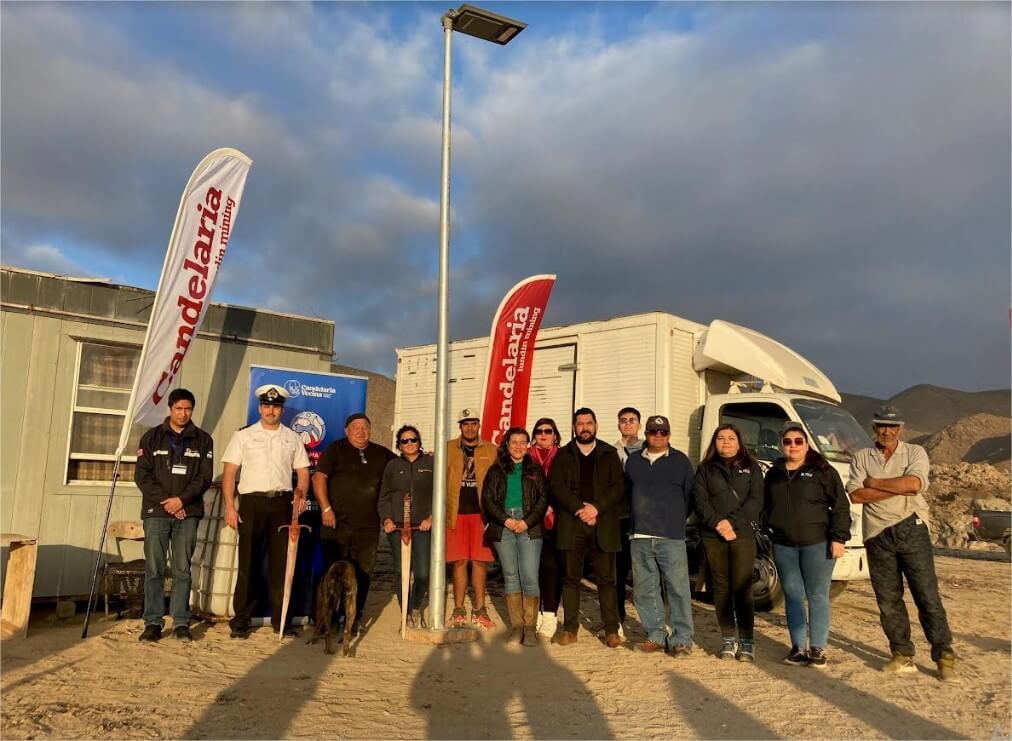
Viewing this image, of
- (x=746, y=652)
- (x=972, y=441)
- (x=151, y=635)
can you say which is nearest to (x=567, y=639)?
(x=746, y=652)

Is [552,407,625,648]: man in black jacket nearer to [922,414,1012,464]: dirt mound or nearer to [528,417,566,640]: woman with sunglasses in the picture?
[528,417,566,640]: woman with sunglasses

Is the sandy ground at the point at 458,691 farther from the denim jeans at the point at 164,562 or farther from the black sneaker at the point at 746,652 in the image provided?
the denim jeans at the point at 164,562

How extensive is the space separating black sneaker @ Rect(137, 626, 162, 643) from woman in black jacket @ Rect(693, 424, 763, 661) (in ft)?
14.4

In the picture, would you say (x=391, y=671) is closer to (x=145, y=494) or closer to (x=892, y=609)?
(x=145, y=494)

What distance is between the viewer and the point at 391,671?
18.9 feet

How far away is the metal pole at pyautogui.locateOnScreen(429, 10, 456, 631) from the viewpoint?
21.9ft

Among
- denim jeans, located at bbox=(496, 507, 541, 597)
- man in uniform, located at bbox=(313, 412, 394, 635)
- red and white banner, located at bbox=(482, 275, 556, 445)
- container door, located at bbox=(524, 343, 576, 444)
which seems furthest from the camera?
container door, located at bbox=(524, 343, 576, 444)

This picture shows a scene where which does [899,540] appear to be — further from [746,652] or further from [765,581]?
[765,581]

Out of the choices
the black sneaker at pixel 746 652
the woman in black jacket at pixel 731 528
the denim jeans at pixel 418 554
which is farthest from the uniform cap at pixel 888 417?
the denim jeans at pixel 418 554

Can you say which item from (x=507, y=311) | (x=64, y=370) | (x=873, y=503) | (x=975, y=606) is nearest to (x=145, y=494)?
(x=64, y=370)

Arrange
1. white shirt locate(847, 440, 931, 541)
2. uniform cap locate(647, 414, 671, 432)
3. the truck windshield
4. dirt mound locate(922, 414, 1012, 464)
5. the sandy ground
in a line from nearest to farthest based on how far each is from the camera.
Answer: the sandy ground
white shirt locate(847, 440, 931, 541)
uniform cap locate(647, 414, 671, 432)
the truck windshield
dirt mound locate(922, 414, 1012, 464)

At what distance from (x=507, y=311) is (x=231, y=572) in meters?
4.26

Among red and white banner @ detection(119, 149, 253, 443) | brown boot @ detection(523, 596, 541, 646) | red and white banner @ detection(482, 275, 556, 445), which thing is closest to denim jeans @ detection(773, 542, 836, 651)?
brown boot @ detection(523, 596, 541, 646)

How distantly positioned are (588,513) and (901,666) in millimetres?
2617
